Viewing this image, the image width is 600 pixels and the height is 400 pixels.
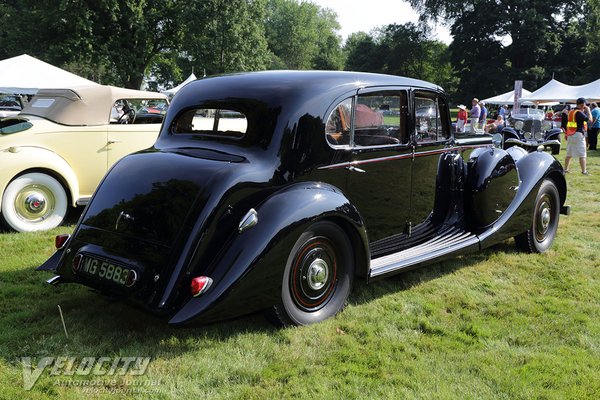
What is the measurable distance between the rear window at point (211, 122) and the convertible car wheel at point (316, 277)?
3.36 feet

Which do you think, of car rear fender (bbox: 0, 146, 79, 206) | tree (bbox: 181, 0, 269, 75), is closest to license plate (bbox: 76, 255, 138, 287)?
car rear fender (bbox: 0, 146, 79, 206)

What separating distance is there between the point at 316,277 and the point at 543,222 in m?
3.30

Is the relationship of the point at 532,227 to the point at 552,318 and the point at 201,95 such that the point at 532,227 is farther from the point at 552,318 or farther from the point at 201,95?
the point at 201,95

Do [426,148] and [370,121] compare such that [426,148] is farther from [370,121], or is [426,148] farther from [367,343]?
[367,343]

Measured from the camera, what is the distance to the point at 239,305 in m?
3.22

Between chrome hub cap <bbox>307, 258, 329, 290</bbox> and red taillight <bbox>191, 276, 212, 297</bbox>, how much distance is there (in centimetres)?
81

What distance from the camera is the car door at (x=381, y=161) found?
419cm

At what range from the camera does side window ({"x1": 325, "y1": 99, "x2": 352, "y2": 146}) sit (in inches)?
158

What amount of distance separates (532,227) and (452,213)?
1.09m

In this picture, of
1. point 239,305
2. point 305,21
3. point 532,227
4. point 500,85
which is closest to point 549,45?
point 500,85

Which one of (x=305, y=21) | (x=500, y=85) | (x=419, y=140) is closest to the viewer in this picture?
(x=419, y=140)

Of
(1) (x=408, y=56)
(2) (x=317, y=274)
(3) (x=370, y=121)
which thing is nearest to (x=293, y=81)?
(3) (x=370, y=121)

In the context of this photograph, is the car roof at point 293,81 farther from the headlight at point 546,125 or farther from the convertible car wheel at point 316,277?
the headlight at point 546,125

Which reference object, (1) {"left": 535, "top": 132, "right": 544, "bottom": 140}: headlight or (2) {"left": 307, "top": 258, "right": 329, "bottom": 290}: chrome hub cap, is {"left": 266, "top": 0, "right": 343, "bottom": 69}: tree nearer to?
(1) {"left": 535, "top": 132, "right": 544, "bottom": 140}: headlight
